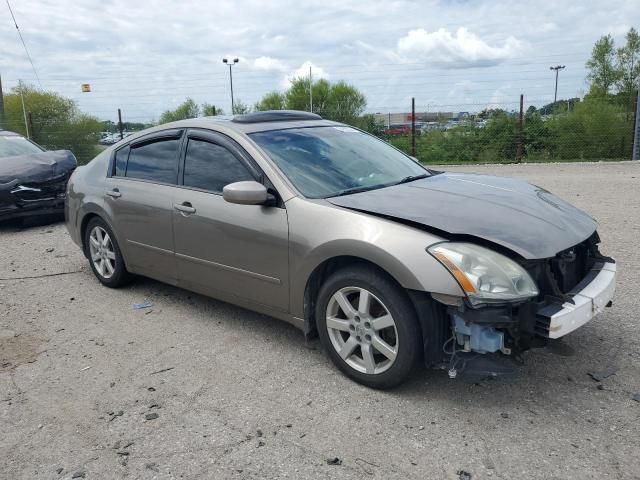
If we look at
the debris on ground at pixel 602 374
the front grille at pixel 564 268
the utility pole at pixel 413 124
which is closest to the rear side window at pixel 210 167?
the front grille at pixel 564 268

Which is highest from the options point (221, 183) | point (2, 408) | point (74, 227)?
point (221, 183)

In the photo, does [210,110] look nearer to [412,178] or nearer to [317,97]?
[317,97]

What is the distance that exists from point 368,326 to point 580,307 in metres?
1.14

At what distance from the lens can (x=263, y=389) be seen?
11.4 feet

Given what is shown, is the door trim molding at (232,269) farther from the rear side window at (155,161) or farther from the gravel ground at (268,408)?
the rear side window at (155,161)

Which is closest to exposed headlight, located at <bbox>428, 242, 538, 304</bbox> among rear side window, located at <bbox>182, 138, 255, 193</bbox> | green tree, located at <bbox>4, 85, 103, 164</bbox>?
rear side window, located at <bbox>182, 138, 255, 193</bbox>

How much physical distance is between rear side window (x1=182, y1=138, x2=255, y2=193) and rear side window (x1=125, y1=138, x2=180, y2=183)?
7.2 inches

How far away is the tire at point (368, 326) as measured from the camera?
3.16 meters

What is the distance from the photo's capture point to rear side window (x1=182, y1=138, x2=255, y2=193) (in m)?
4.16

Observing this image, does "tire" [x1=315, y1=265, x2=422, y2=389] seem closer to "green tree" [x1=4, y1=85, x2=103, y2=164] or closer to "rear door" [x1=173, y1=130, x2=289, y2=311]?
"rear door" [x1=173, y1=130, x2=289, y2=311]

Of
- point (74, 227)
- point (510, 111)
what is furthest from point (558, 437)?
point (510, 111)

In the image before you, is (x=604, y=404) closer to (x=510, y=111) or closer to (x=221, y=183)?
(x=221, y=183)

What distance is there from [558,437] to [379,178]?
209 centimetres

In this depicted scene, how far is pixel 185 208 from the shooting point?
4.39 m
